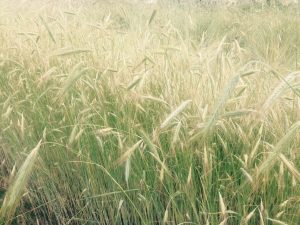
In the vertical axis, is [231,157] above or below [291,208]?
above

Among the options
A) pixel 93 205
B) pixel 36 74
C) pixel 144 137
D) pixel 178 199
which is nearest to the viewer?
pixel 144 137

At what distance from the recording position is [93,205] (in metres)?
1.72

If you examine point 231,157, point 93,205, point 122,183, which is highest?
point 231,157

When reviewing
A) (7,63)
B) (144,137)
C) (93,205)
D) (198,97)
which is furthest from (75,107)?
(7,63)

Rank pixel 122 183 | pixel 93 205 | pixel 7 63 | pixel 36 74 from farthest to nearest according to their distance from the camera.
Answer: pixel 7 63
pixel 36 74
pixel 93 205
pixel 122 183

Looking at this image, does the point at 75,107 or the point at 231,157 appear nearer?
the point at 231,157

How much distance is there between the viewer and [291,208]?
1.38m

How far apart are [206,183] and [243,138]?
189mm

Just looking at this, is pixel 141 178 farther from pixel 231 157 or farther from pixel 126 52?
pixel 126 52

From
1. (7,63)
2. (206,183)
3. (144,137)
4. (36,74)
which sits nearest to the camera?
→ (144,137)

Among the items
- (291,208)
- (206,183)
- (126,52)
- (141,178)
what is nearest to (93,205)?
(141,178)

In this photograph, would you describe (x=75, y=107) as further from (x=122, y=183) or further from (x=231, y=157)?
(x=231, y=157)

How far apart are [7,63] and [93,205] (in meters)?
1.17

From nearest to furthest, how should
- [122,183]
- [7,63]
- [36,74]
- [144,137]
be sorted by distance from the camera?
[144,137]
[122,183]
[36,74]
[7,63]
